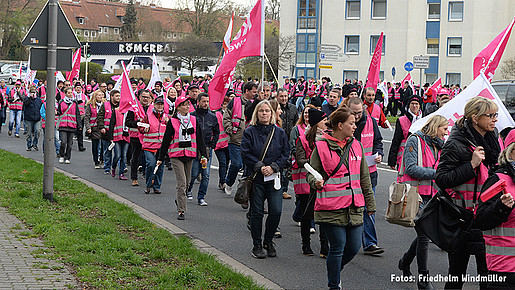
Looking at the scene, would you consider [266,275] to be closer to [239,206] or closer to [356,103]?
[356,103]

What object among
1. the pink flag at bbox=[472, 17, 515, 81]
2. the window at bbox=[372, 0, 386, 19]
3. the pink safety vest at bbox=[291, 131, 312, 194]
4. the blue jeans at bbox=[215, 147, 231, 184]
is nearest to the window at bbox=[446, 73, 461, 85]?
the window at bbox=[372, 0, 386, 19]

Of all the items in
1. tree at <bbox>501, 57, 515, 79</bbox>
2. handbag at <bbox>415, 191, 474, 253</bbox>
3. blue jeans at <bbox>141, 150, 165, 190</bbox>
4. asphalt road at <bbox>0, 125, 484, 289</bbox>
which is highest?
tree at <bbox>501, 57, 515, 79</bbox>

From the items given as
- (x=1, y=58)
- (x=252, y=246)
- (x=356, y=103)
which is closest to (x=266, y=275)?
(x=252, y=246)

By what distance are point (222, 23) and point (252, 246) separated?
221 ft

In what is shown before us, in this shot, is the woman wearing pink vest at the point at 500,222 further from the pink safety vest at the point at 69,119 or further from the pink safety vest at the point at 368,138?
the pink safety vest at the point at 69,119

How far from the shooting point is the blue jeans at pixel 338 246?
5.79 metres

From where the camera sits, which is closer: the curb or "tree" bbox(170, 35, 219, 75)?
the curb

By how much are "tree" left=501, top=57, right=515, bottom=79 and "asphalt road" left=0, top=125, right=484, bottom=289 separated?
4246 cm

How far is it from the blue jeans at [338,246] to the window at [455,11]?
53.3 metres

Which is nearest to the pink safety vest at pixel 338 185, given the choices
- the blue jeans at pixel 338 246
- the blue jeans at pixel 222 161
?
the blue jeans at pixel 338 246

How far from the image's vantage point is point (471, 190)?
5281mm

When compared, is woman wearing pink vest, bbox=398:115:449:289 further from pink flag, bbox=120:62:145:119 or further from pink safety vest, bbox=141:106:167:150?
pink flag, bbox=120:62:145:119

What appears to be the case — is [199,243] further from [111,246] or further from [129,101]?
[129,101]

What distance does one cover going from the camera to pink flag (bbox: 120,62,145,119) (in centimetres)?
1280
